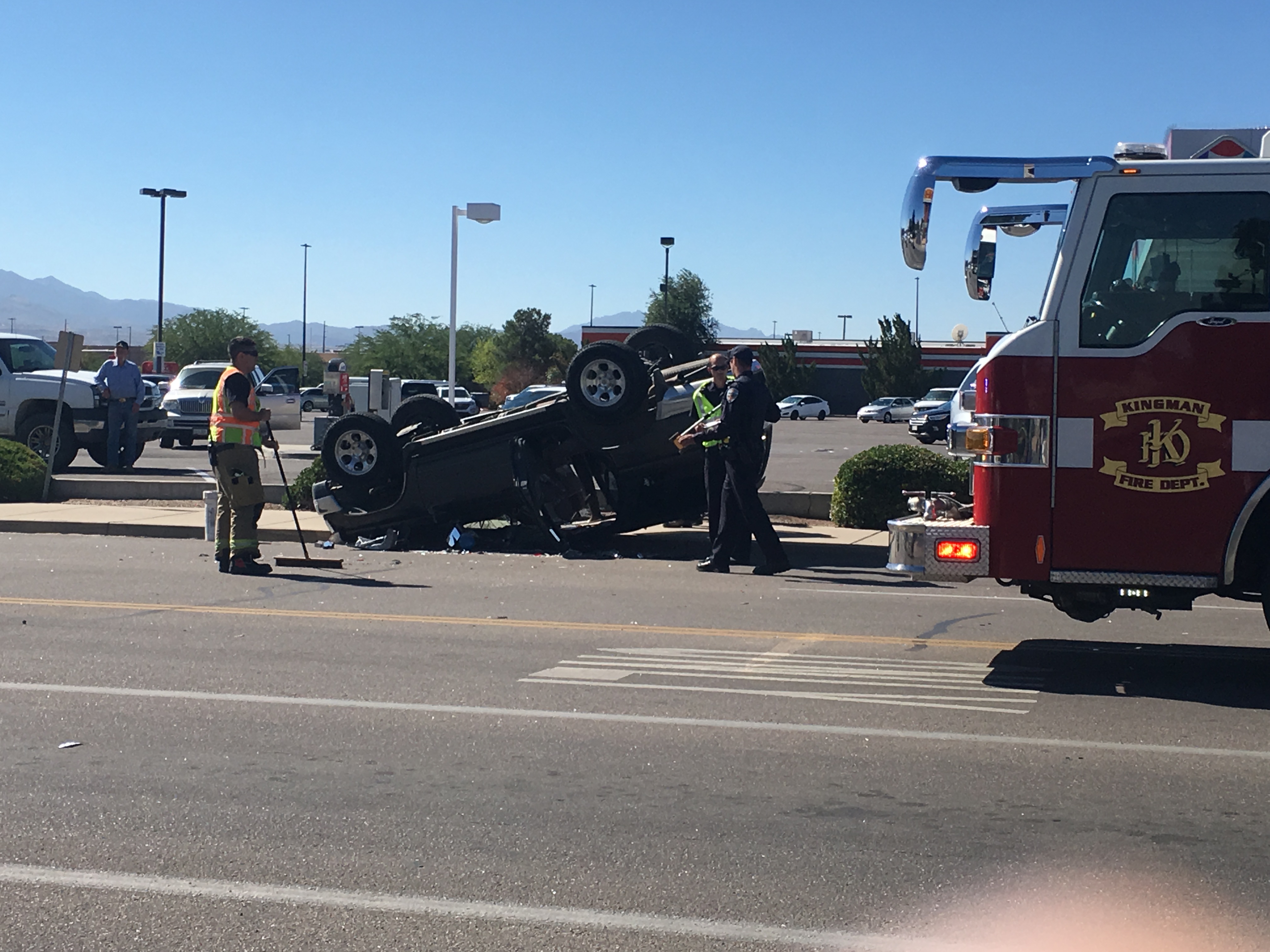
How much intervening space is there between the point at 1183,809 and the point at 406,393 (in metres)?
44.0

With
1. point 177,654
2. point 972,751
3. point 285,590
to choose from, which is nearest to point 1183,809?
point 972,751

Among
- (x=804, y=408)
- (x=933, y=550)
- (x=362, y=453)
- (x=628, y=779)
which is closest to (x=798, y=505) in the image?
(x=362, y=453)

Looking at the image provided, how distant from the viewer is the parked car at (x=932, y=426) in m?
41.5

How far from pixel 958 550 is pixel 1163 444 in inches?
45.4

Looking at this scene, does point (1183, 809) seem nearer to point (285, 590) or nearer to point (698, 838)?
point (698, 838)

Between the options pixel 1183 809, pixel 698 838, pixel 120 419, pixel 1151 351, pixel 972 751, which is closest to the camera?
pixel 698 838

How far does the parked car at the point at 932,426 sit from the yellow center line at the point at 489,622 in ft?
103

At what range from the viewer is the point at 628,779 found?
19.3 feet

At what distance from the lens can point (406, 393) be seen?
158ft

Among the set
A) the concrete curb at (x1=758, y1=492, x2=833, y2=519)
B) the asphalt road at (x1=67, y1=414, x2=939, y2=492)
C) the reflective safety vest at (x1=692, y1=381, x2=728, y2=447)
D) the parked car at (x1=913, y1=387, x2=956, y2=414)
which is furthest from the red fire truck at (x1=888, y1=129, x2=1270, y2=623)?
the parked car at (x1=913, y1=387, x2=956, y2=414)

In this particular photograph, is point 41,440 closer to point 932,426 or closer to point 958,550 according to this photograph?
point 958,550

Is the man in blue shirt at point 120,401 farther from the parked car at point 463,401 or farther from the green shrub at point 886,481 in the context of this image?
the parked car at point 463,401

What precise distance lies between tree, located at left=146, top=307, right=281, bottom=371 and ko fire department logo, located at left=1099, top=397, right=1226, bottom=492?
92.3 m

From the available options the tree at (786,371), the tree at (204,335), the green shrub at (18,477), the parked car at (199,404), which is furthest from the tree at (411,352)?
the green shrub at (18,477)
